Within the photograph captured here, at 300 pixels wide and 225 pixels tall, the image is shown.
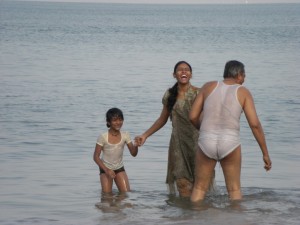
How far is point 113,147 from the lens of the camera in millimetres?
9539

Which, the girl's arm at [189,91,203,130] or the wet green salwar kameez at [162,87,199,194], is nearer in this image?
the girl's arm at [189,91,203,130]

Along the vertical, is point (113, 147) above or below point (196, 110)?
below

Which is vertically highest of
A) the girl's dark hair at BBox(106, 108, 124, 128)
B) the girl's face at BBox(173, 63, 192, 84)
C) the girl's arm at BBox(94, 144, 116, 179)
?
the girl's face at BBox(173, 63, 192, 84)

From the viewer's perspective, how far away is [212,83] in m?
8.35

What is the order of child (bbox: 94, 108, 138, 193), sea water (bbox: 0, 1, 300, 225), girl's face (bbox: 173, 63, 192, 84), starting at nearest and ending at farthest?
girl's face (bbox: 173, 63, 192, 84) < sea water (bbox: 0, 1, 300, 225) < child (bbox: 94, 108, 138, 193)

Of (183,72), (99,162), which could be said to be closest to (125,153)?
(99,162)

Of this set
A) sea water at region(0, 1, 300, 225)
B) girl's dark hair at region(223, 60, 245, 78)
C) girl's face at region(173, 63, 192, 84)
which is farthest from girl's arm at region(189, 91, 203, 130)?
sea water at region(0, 1, 300, 225)

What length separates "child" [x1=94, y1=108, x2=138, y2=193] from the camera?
9383mm

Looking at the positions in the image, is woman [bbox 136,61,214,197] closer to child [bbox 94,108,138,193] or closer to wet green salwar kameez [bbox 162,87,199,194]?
wet green salwar kameez [bbox 162,87,199,194]

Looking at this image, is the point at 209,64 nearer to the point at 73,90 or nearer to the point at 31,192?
the point at 73,90

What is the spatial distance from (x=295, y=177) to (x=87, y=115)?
25.1 ft

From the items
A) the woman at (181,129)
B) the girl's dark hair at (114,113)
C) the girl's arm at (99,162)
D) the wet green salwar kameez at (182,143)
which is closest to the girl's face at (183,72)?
the woman at (181,129)

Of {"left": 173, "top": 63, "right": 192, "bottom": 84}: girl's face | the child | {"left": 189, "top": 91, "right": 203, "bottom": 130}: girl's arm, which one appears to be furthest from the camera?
the child

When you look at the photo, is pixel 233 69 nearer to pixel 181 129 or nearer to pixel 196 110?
pixel 196 110
